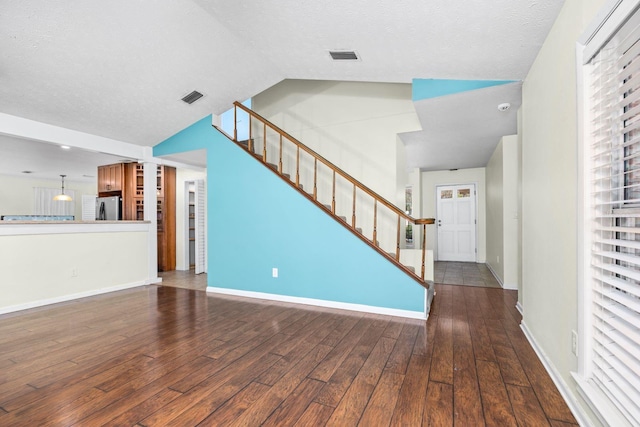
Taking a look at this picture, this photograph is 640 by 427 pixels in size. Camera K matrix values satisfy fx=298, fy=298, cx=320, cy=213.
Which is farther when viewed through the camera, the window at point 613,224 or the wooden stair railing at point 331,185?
the wooden stair railing at point 331,185

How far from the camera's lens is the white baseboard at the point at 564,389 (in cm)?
147

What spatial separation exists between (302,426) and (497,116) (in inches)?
144

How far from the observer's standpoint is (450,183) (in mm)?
7152

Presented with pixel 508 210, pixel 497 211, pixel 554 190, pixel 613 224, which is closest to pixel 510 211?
pixel 508 210

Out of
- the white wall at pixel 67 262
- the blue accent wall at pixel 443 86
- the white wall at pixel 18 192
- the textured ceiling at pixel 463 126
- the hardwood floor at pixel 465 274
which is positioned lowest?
the hardwood floor at pixel 465 274

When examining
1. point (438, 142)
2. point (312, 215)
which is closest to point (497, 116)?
point (438, 142)

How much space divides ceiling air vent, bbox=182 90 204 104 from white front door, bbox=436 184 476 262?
18.9 ft

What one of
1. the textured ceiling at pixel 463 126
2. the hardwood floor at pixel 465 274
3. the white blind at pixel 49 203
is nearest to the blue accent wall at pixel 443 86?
the textured ceiling at pixel 463 126

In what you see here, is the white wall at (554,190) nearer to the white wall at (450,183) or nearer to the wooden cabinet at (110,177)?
the white wall at (450,183)

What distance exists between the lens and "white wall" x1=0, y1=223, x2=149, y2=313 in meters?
3.42

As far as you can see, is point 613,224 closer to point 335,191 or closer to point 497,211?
point 335,191

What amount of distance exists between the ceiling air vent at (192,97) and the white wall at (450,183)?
541 centimetres

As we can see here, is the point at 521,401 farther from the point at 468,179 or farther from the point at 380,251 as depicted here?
the point at 468,179

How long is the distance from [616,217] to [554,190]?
60 cm
